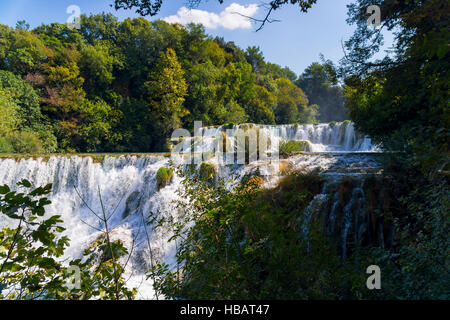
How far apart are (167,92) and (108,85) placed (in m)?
5.65

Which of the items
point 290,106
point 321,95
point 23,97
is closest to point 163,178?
point 23,97

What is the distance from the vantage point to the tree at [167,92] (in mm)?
19281

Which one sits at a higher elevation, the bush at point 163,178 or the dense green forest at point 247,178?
the dense green forest at point 247,178

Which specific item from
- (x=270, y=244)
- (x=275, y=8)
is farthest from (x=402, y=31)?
(x=270, y=244)

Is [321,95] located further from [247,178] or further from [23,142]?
[247,178]

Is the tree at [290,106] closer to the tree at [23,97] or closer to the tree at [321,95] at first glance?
the tree at [321,95]

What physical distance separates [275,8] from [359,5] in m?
4.08

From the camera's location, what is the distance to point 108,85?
67.9 feet

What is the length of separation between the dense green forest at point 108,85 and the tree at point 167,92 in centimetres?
8
